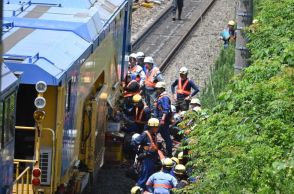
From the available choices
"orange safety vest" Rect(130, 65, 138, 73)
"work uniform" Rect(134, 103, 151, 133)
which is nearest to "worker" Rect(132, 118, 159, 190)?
"work uniform" Rect(134, 103, 151, 133)

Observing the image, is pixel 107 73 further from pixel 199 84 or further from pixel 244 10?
pixel 199 84

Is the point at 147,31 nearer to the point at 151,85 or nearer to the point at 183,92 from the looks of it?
the point at 151,85

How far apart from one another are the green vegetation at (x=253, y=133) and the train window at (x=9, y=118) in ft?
7.11

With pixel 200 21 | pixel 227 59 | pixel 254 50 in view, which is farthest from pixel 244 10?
pixel 200 21

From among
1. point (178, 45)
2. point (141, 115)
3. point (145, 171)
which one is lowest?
point (145, 171)

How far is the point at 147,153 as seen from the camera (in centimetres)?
1617

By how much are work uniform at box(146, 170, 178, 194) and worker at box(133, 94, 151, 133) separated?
4.53 metres

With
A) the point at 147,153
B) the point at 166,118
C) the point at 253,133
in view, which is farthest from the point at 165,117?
the point at 253,133

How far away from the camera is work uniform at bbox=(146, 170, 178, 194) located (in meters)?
14.3

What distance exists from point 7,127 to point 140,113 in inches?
341

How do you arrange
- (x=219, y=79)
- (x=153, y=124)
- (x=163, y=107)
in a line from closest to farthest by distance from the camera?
1. (x=153, y=124)
2. (x=163, y=107)
3. (x=219, y=79)

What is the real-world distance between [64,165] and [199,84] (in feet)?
42.4

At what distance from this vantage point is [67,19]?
51.0ft

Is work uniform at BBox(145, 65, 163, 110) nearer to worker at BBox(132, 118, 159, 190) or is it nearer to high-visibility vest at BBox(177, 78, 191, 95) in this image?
high-visibility vest at BBox(177, 78, 191, 95)
